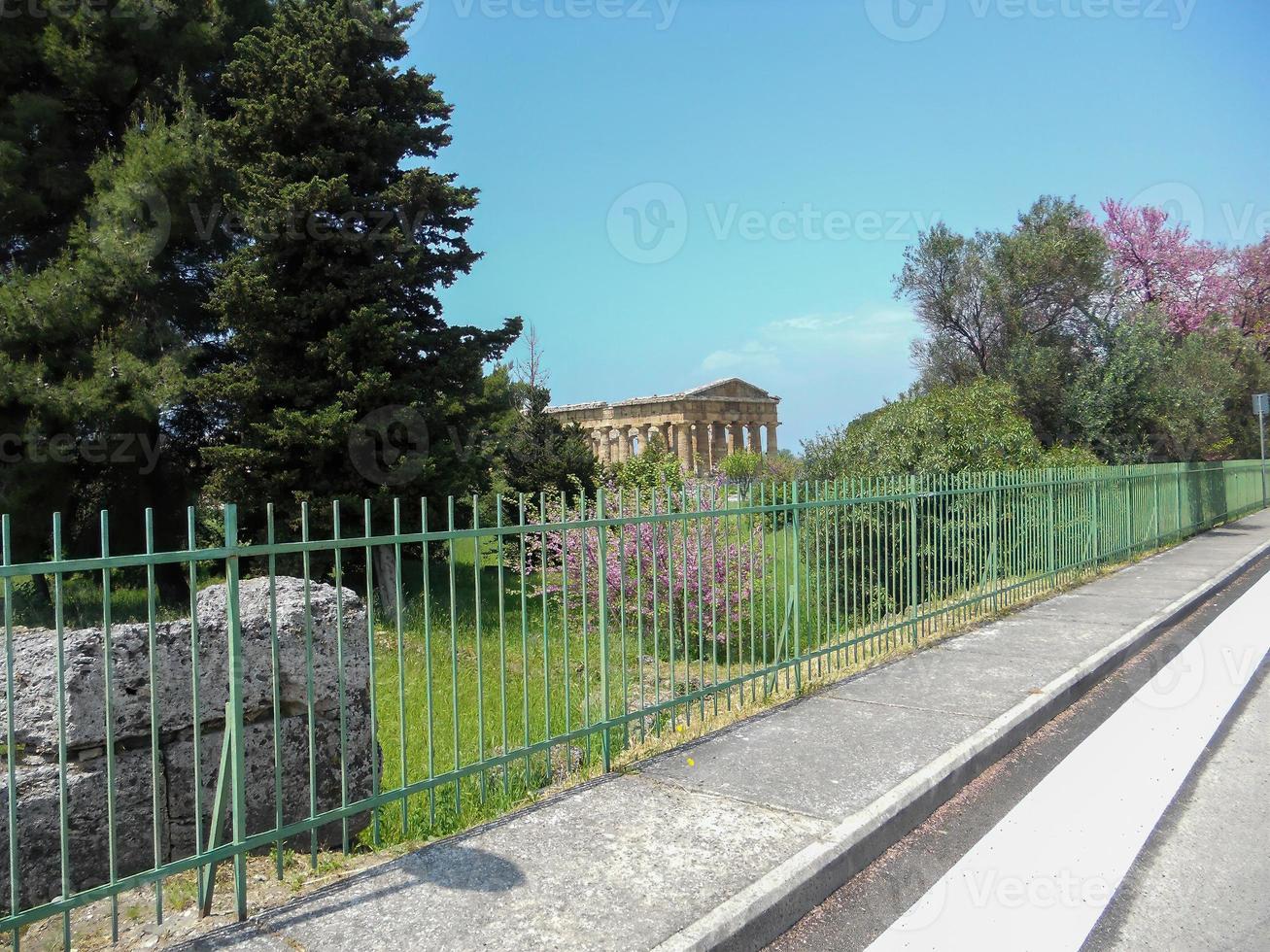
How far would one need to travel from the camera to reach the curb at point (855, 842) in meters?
3.23

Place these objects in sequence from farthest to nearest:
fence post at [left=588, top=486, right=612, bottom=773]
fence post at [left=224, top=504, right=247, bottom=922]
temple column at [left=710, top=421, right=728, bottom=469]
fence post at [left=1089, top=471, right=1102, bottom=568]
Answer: temple column at [left=710, top=421, right=728, bottom=469], fence post at [left=1089, top=471, right=1102, bottom=568], fence post at [left=588, top=486, right=612, bottom=773], fence post at [left=224, top=504, right=247, bottom=922]

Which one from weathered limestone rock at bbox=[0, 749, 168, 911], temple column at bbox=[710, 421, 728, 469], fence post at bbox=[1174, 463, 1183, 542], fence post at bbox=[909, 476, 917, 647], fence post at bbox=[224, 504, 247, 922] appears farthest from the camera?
temple column at bbox=[710, 421, 728, 469]

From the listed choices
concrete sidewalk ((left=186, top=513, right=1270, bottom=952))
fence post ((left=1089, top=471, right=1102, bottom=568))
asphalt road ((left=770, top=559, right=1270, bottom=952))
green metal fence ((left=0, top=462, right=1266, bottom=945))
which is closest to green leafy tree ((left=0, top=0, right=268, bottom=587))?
green metal fence ((left=0, top=462, right=1266, bottom=945))

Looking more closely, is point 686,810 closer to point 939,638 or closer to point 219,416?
point 939,638

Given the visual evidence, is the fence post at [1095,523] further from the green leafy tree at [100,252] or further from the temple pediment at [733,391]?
the temple pediment at [733,391]

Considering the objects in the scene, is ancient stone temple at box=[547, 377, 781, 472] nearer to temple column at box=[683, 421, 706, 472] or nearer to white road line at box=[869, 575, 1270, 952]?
temple column at box=[683, 421, 706, 472]

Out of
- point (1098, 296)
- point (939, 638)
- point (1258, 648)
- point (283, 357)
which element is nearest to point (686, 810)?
point (939, 638)

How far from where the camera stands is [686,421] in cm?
5788

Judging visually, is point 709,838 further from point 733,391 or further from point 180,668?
point 733,391

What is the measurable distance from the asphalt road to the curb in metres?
0.06

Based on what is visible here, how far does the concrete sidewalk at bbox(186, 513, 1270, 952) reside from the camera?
3211mm

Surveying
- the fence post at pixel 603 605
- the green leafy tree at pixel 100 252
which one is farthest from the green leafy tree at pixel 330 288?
the fence post at pixel 603 605

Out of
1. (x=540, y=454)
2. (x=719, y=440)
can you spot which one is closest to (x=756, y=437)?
(x=719, y=440)

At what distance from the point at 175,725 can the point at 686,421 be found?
54.5 meters
